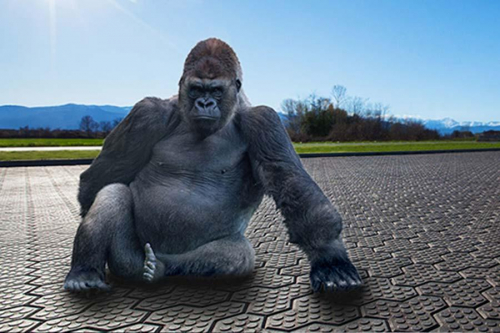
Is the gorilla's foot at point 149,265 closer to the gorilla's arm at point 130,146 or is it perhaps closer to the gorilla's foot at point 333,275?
the gorilla's arm at point 130,146

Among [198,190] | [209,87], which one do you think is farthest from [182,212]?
[209,87]

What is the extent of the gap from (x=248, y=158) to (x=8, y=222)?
140 inches

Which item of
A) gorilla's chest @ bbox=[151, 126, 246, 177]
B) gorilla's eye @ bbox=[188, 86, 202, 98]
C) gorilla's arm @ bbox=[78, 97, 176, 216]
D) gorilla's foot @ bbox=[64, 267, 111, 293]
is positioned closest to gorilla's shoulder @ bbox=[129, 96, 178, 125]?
gorilla's arm @ bbox=[78, 97, 176, 216]

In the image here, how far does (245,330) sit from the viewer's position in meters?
2.29

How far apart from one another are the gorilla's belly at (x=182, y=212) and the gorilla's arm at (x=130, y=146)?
0.20 meters

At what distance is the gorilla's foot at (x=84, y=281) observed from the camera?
105 inches

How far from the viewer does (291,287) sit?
9.55 ft

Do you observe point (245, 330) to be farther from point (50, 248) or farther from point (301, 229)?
point (50, 248)

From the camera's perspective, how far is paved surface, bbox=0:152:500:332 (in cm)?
241

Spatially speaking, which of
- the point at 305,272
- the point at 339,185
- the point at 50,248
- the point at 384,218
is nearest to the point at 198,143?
the point at 305,272

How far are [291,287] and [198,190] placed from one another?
878mm

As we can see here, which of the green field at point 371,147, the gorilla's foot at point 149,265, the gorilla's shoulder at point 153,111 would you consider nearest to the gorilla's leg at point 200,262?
the gorilla's foot at point 149,265

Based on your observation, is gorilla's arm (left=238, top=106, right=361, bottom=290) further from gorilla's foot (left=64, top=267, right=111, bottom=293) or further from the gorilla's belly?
gorilla's foot (left=64, top=267, right=111, bottom=293)

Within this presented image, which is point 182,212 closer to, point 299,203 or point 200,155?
point 200,155
